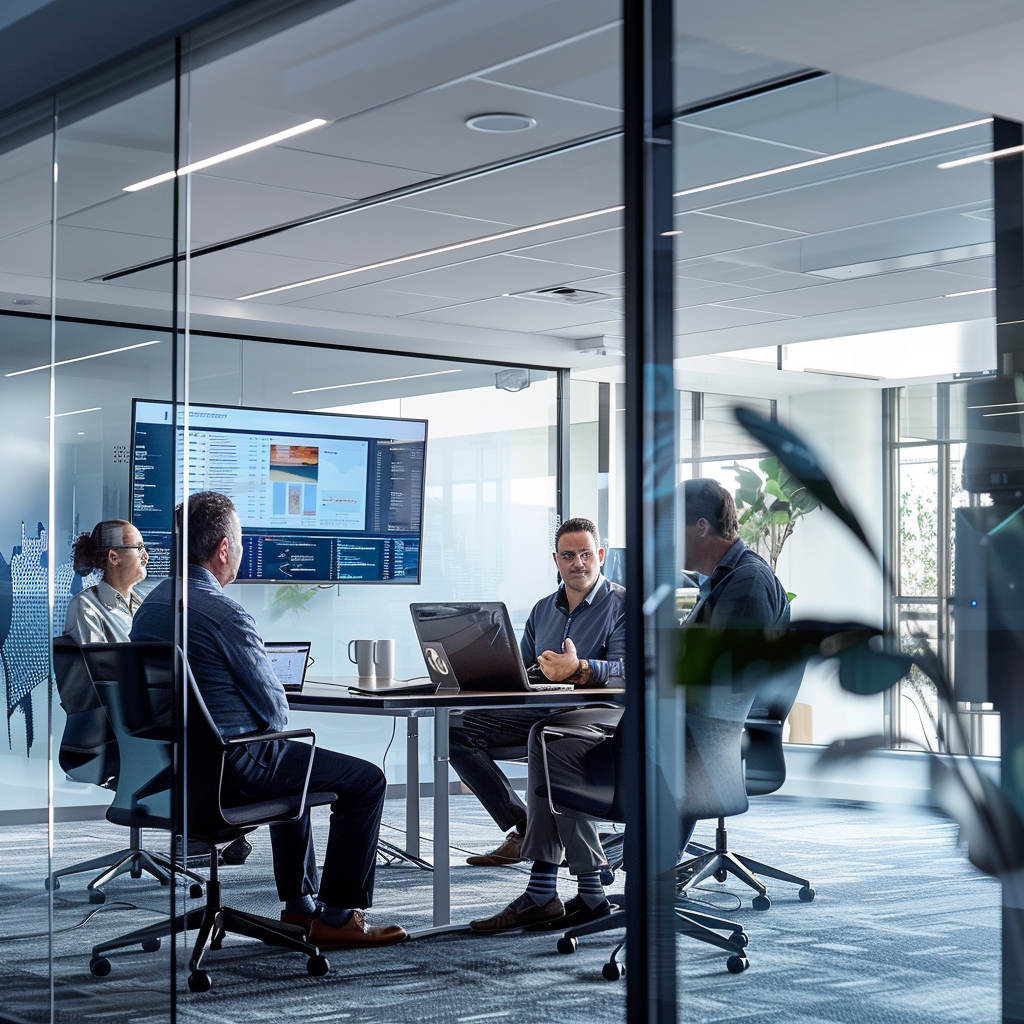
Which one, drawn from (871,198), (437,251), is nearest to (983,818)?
(871,198)

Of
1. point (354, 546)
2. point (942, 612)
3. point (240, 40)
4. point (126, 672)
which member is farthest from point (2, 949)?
point (354, 546)

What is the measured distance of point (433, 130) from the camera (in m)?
4.61

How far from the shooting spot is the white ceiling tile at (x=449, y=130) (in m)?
4.31

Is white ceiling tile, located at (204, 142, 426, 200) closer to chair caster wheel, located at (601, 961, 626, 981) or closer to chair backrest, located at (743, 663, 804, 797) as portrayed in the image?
chair caster wheel, located at (601, 961, 626, 981)

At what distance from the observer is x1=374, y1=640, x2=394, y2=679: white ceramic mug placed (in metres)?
5.66

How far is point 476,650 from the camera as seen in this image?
193 inches

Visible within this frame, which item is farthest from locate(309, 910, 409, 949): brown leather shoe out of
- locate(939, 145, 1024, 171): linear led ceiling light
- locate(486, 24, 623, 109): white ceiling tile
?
locate(939, 145, 1024, 171): linear led ceiling light

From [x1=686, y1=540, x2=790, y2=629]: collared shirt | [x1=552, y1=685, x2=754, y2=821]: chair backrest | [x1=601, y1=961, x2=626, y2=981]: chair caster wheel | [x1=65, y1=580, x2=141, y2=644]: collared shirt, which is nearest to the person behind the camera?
[x1=686, y1=540, x2=790, y2=629]: collared shirt

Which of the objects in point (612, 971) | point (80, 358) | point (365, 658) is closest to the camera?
point (80, 358)

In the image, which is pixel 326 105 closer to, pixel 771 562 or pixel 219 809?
pixel 219 809

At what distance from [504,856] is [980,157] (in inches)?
189

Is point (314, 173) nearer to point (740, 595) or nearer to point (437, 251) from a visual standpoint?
point (437, 251)

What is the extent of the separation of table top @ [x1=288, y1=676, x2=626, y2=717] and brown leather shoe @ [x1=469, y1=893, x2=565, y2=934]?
26.6 inches

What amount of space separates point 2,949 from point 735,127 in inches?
118
